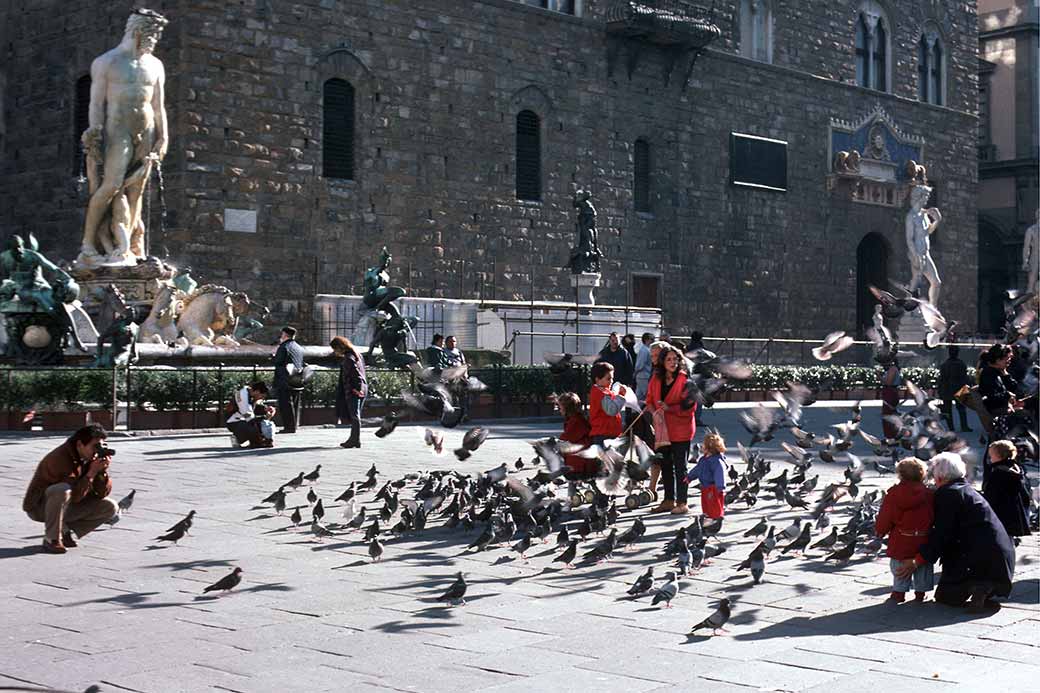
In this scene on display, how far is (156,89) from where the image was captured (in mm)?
20578

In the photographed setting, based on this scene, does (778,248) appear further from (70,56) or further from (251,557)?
(251,557)

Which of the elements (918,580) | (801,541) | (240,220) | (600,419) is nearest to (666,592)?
(918,580)

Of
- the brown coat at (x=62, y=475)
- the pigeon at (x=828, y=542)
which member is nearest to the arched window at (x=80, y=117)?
the brown coat at (x=62, y=475)

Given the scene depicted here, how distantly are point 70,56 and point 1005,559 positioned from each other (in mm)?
21773

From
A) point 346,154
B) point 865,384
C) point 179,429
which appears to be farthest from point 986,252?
point 179,429

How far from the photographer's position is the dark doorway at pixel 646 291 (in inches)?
1225

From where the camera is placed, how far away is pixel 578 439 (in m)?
11.6

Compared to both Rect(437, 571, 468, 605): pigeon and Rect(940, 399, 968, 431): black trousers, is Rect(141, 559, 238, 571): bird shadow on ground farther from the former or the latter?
Rect(940, 399, 968, 431): black trousers

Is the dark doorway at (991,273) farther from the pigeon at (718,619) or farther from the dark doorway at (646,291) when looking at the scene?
the pigeon at (718,619)

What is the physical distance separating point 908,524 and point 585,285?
20885mm

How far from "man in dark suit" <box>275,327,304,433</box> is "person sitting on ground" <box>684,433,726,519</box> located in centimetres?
740

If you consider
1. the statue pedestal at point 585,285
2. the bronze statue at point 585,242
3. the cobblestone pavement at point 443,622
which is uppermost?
the bronze statue at point 585,242

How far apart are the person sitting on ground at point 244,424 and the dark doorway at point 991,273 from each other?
1454 inches

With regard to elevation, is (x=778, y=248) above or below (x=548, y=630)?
above
